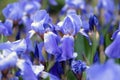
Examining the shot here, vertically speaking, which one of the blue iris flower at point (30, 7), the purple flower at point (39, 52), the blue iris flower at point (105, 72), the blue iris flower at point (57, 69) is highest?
the blue iris flower at point (30, 7)

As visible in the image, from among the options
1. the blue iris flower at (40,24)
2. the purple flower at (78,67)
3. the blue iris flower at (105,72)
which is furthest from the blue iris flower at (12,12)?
the blue iris flower at (105,72)

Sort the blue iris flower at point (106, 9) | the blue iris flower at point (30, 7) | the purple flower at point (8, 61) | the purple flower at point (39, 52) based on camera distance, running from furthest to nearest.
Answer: the blue iris flower at point (106, 9) → the blue iris flower at point (30, 7) → the purple flower at point (39, 52) → the purple flower at point (8, 61)

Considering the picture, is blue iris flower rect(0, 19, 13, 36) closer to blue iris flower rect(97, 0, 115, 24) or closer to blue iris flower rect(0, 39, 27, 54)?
blue iris flower rect(0, 39, 27, 54)

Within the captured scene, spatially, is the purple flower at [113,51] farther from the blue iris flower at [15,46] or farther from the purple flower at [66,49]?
the blue iris flower at [15,46]

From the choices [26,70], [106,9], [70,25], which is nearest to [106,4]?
[106,9]

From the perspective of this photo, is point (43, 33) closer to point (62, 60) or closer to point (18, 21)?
point (62, 60)

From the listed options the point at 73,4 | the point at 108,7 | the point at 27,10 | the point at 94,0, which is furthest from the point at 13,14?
the point at 94,0

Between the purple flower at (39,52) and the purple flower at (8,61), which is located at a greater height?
the purple flower at (8,61)
